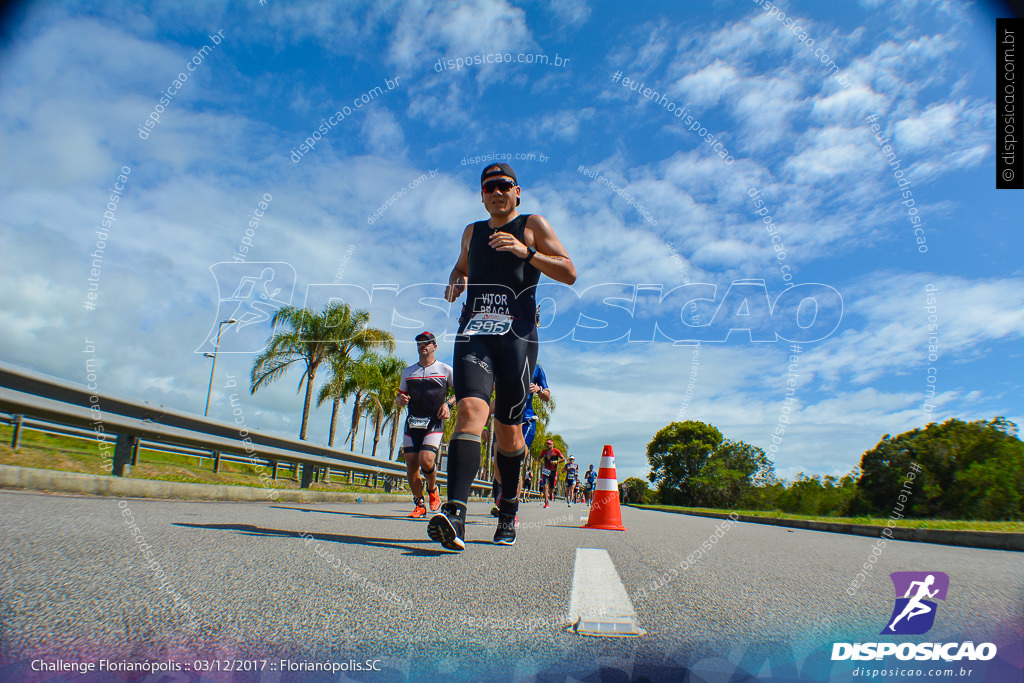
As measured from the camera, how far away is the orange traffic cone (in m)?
6.73

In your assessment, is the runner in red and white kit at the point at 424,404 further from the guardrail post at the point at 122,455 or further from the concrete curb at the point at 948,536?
the concrete curb at the point at 948,536

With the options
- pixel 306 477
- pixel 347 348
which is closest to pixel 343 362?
pixel 347 348

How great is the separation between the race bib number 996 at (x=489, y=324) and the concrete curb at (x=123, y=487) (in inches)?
157

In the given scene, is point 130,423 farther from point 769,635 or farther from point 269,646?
point 769,635

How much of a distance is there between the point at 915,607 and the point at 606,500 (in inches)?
193

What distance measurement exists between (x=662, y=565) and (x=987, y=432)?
27.0m

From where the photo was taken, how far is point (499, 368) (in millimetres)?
3916

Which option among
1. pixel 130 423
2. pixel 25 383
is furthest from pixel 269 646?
pixel 130 423

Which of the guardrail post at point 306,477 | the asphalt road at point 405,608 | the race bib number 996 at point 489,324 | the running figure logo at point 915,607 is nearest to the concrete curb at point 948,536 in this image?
the asphalt road at point 405,608

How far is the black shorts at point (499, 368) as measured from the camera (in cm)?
373

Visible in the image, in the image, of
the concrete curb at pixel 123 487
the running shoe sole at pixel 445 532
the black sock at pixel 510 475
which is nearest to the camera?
the running shoe sole at pixel 445 532

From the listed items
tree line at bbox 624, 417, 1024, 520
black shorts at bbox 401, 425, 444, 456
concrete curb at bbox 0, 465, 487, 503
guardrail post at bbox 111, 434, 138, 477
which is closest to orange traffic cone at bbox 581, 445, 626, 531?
black shorts at bbox 401, 425, 444, 456

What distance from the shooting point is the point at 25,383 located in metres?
4.48

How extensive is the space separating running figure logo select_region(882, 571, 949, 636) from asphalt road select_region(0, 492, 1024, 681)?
42 millimetres
